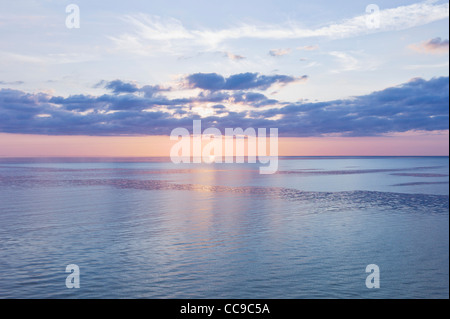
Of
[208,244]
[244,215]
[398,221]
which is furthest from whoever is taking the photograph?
[244,215]

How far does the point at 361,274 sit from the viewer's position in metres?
21.9

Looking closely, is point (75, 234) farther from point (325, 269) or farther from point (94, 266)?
point (325, 269)

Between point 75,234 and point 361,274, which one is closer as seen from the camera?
point 361,274

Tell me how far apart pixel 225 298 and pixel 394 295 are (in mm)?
8104

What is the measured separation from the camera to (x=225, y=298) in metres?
19.0

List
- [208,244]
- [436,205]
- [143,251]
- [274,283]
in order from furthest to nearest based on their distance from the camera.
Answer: [436,205], [208,244], [143,251], [274,283]

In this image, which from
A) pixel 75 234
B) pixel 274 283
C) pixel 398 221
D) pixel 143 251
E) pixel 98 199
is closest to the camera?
pixel 274 283

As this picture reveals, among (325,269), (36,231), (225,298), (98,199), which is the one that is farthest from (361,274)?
(98,199)

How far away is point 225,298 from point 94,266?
27.4 ft

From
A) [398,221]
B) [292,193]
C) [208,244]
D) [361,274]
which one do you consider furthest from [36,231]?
[292,193]

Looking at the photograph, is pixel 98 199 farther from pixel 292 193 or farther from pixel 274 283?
pixel 274 283

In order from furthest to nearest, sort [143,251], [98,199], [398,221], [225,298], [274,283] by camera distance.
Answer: [98,199] < [398,221] < [143,251] < [274,283] < [225,298]

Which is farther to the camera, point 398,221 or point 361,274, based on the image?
point 398,221

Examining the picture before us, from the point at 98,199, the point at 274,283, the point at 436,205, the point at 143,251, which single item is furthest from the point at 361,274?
the point at 98,199
